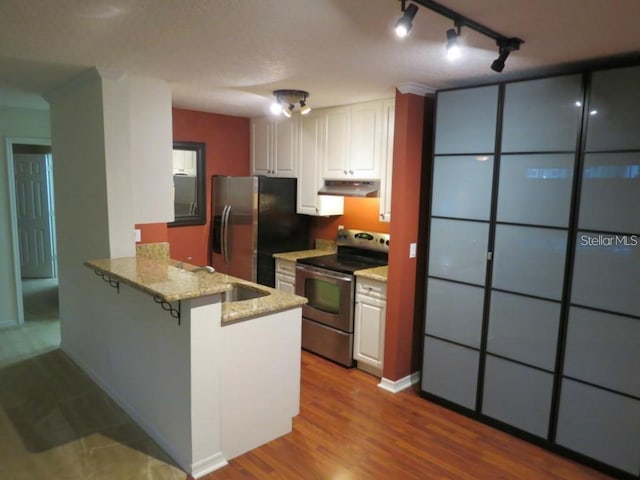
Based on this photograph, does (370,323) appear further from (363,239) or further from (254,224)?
(254,224)

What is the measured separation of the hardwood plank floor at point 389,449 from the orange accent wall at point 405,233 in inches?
15.2

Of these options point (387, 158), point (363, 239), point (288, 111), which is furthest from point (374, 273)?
point (288, 111)

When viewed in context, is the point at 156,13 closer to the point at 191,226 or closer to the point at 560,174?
the point at 560,174

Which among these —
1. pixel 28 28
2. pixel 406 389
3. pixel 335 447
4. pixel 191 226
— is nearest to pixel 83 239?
pixel 191 226

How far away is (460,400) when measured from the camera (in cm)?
326

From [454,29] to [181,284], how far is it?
70.8 inches

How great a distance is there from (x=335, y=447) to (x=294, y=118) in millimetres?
3125

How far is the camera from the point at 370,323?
374 cm

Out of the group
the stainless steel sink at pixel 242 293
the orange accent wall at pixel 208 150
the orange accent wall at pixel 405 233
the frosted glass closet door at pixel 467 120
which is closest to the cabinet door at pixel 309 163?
the orange accent wall at pixel 208 150

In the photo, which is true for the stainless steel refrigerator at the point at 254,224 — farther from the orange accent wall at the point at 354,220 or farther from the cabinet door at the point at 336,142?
the cabinet door at the point at 336,142

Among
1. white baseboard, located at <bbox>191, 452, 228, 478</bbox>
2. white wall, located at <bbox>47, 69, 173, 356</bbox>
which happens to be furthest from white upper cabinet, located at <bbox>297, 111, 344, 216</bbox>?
white baseboard, located at <bbox>191, 452, 228, 478</bbox>

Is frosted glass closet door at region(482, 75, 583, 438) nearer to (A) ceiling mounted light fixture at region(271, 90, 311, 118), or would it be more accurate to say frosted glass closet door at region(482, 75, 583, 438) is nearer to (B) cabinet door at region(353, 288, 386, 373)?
(B) cabinet door at region(353, 288, 386, 373)

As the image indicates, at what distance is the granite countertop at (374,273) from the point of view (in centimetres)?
359

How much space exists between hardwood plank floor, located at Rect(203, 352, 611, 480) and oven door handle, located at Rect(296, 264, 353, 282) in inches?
38.1
